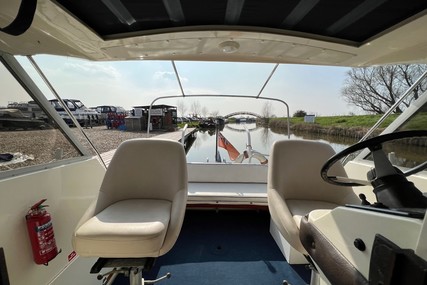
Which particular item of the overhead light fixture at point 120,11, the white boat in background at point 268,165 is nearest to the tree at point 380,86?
the white boat in background at point 268,165

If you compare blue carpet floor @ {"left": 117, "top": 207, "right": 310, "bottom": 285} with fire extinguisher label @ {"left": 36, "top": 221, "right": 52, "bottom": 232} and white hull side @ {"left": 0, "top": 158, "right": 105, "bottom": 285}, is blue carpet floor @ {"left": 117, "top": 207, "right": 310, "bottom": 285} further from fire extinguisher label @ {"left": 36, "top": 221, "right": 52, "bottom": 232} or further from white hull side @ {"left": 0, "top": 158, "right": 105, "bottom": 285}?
fire extinguisher label @ {"left": 36, "top": 221, "right": 52, "bottom": 232}

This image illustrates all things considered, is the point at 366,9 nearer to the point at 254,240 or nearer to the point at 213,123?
the point at 254,240

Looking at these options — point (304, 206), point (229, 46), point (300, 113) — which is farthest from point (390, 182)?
point (300, 113)

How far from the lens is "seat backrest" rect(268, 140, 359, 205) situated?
160 cm

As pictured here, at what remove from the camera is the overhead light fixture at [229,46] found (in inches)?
63.9

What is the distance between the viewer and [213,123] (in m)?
3.45

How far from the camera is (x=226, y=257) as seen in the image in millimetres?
1998

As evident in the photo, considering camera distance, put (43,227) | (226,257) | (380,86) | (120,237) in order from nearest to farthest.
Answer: (120,237) < (43,227) < (226,257) < (380,86)

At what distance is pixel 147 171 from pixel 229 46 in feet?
3.64

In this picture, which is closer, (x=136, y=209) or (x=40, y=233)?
(x=40, y=233)

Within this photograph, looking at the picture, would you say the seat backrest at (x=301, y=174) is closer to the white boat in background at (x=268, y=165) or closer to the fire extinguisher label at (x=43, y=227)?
the white boat in background at (x=268, y=165)

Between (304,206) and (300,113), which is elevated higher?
(300,113)

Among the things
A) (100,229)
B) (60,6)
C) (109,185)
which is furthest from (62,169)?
(60,6)

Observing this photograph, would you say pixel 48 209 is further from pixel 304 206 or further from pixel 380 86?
pixel 380 86
